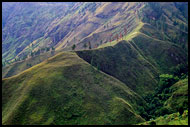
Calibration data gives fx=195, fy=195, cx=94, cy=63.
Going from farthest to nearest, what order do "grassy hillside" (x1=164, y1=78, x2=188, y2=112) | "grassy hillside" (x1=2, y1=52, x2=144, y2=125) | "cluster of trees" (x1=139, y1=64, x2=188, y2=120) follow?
"cluster of trees" (x1=139, y1=64, x2=188, y2=120) → "grassy hillside" (x1=164, y1=78, x2=188, y2=112) → "grassy hillside" (x1=2, y1=52, x2=144, y2=125)

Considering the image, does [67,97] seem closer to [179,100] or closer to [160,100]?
[160,100]

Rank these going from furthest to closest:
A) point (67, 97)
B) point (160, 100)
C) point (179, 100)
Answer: point (160, 100), point (179, 100), point (67, 97)

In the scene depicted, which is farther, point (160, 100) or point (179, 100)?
point (160, 100)

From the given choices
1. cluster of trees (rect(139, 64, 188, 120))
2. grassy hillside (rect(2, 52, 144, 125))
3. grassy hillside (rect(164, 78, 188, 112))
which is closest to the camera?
grassy hillside (rect(2, 52, 144, 125))

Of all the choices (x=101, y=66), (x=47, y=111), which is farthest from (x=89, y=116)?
(x=101, y=66)

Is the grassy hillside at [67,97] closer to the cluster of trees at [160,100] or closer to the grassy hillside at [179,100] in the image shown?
the cluster of trees at [160,100]

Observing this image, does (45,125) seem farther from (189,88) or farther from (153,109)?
(189,88)

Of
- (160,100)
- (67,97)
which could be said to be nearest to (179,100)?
(160,100)

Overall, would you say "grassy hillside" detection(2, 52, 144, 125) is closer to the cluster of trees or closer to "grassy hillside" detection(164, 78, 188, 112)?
the cluster of trees

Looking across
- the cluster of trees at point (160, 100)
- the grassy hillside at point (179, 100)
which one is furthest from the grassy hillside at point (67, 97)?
the grassy hillside at point (179, 100)

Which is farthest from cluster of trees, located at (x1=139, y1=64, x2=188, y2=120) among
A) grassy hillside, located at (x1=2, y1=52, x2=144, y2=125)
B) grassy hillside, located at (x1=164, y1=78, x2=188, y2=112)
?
grassy hillside, located at (x1=2, y1=52, x2=144, y2=125)
